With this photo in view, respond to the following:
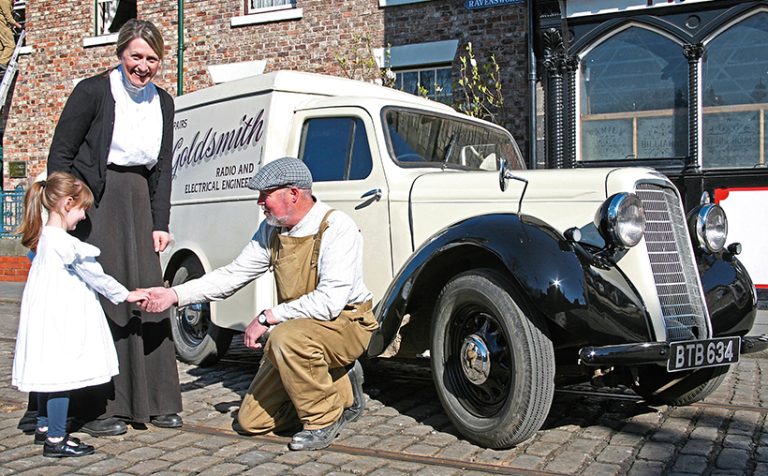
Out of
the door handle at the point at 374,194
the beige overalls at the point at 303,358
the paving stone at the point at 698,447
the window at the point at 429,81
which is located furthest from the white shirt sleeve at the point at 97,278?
the window at the point at 429,81

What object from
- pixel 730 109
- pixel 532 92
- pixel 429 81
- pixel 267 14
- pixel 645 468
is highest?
pixel 267 14

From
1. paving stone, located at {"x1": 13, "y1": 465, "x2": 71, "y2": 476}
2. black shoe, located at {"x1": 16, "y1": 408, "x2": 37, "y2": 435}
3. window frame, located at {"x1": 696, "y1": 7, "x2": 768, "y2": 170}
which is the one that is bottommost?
paving stone, located at {"x1": 13, "y1": 465, "x2": 71, "y2": 476}

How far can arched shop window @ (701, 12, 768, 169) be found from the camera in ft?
34.5

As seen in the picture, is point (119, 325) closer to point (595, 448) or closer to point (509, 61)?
point (595, 448)

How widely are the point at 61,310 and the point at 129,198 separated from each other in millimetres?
774

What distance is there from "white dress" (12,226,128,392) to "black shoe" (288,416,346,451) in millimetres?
971

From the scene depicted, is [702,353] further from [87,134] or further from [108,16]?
[108,16]

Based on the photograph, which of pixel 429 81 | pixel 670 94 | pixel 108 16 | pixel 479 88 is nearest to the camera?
pixel 670 94

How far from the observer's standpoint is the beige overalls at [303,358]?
415cm

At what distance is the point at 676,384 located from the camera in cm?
486

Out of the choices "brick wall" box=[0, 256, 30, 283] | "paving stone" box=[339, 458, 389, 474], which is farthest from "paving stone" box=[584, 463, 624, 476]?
"brick wall" box=[0, 256, 30, 283]

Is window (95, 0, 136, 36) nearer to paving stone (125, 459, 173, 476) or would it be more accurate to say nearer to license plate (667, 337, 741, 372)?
paving stone (125, 459, 173, 476)

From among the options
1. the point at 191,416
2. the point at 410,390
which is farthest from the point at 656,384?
the point at 191,416

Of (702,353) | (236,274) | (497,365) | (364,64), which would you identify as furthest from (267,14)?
(702,353)
